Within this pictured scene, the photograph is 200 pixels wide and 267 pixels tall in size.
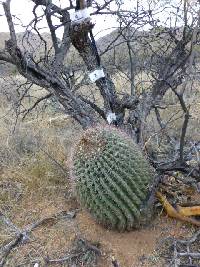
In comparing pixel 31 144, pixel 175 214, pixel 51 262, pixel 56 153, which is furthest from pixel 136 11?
pixel 51 262

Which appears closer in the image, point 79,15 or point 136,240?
point 136,240

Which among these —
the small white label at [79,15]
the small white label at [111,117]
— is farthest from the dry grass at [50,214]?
the small white label at [79,15]

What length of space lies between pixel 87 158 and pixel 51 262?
785mm

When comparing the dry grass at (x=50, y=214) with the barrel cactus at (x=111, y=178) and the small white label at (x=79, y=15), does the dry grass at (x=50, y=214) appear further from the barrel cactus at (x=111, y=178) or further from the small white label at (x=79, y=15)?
the small white label at (x=79, y=15)

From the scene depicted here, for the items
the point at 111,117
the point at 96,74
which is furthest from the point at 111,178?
the point at 96,74

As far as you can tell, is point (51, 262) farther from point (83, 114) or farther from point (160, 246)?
point (83, 114)

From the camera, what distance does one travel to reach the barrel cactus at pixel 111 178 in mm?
3307

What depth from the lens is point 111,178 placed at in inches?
130

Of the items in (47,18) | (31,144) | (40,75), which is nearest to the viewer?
(40,75)

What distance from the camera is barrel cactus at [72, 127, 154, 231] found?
3307 millimetres

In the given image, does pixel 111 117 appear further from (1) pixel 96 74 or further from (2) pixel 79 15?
(2) pixel 79 15

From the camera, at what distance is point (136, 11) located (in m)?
5.18

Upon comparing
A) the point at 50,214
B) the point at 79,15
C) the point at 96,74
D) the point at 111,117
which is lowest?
the point at 50,214

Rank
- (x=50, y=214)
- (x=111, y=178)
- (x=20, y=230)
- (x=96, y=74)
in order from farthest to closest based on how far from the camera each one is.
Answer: (x=96, y=74) → (x=50, y=214) → (x=20, y=230) → (x=111, y=178)
